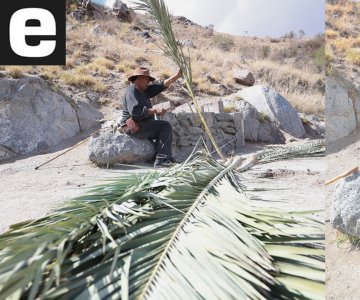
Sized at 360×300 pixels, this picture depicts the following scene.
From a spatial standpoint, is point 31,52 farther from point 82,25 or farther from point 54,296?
point 54,296

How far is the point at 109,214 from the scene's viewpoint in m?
1.35

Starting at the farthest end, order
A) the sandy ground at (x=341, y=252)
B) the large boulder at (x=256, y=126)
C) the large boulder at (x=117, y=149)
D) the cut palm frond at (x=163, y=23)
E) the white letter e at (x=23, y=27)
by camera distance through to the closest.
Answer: the white letter e at (x=23, y=27) → the large boulder at (x=256, y=126) → the large boulder at (x=117, y=149) → the cut palm frond at (x=163, y=23) → the sandy ground at (x=341, y=252)

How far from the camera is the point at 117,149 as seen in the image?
17.9 feet

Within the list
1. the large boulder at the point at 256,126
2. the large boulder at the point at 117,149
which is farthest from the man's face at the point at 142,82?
the large boulder at the point at 256,126

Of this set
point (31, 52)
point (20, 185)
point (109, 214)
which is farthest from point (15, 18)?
point (109, 214)

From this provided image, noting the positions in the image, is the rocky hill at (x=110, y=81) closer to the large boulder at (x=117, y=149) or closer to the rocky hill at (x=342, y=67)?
the rocky hill at (x=342, y=67)

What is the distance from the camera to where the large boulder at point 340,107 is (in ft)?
3.29

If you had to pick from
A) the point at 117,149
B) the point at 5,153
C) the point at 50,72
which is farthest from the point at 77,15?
the point at 117,149

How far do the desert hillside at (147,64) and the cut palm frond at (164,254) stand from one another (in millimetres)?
2493

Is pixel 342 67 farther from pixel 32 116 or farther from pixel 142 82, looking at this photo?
pixel 32 116

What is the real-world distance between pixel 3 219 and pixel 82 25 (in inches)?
635

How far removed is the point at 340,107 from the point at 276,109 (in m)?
7.53

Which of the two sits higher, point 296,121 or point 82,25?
point 82,25

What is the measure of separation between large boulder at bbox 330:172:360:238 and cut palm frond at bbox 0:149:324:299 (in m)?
0.15
